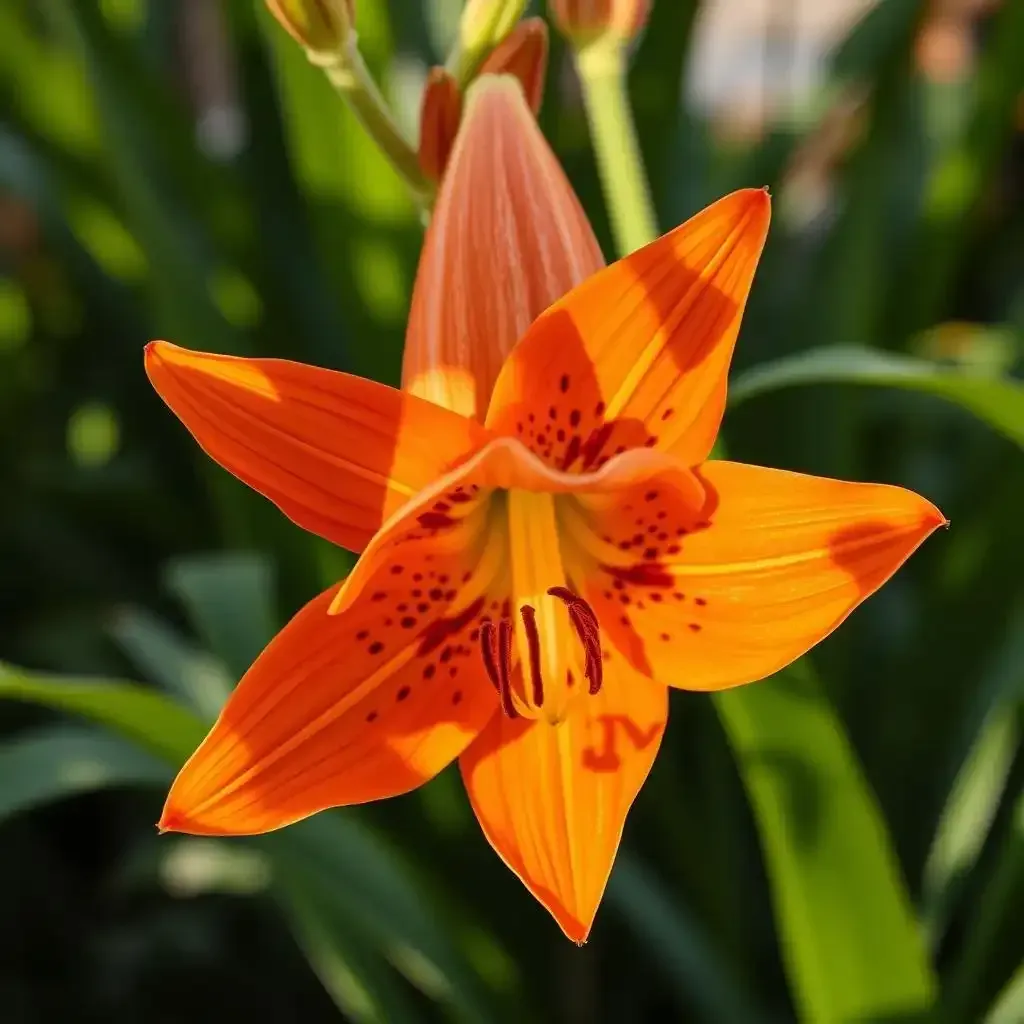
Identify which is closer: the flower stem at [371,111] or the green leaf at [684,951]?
the flower stem at [371,111]

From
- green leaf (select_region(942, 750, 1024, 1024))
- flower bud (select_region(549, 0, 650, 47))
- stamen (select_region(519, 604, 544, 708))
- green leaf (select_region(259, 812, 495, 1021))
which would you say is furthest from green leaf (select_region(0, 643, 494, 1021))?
flower bud (select_region(549, 0, 650, 47))

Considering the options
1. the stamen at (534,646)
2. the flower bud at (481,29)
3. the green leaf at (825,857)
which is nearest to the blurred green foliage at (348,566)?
the green leaf at (825,857)

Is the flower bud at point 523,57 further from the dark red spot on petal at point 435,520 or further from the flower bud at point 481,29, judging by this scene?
the dark red spot on petal at point 435,520

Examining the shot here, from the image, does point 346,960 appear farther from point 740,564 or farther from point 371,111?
point 371,111

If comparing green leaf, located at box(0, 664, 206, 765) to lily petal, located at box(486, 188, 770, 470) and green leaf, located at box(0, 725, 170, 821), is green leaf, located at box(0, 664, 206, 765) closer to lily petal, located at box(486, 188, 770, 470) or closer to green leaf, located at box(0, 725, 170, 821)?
green leaf, located at box(0, 725, 170, 821)

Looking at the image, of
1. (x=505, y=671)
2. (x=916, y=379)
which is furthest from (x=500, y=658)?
(x=916, y=379)

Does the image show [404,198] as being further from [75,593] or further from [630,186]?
[75,593]
